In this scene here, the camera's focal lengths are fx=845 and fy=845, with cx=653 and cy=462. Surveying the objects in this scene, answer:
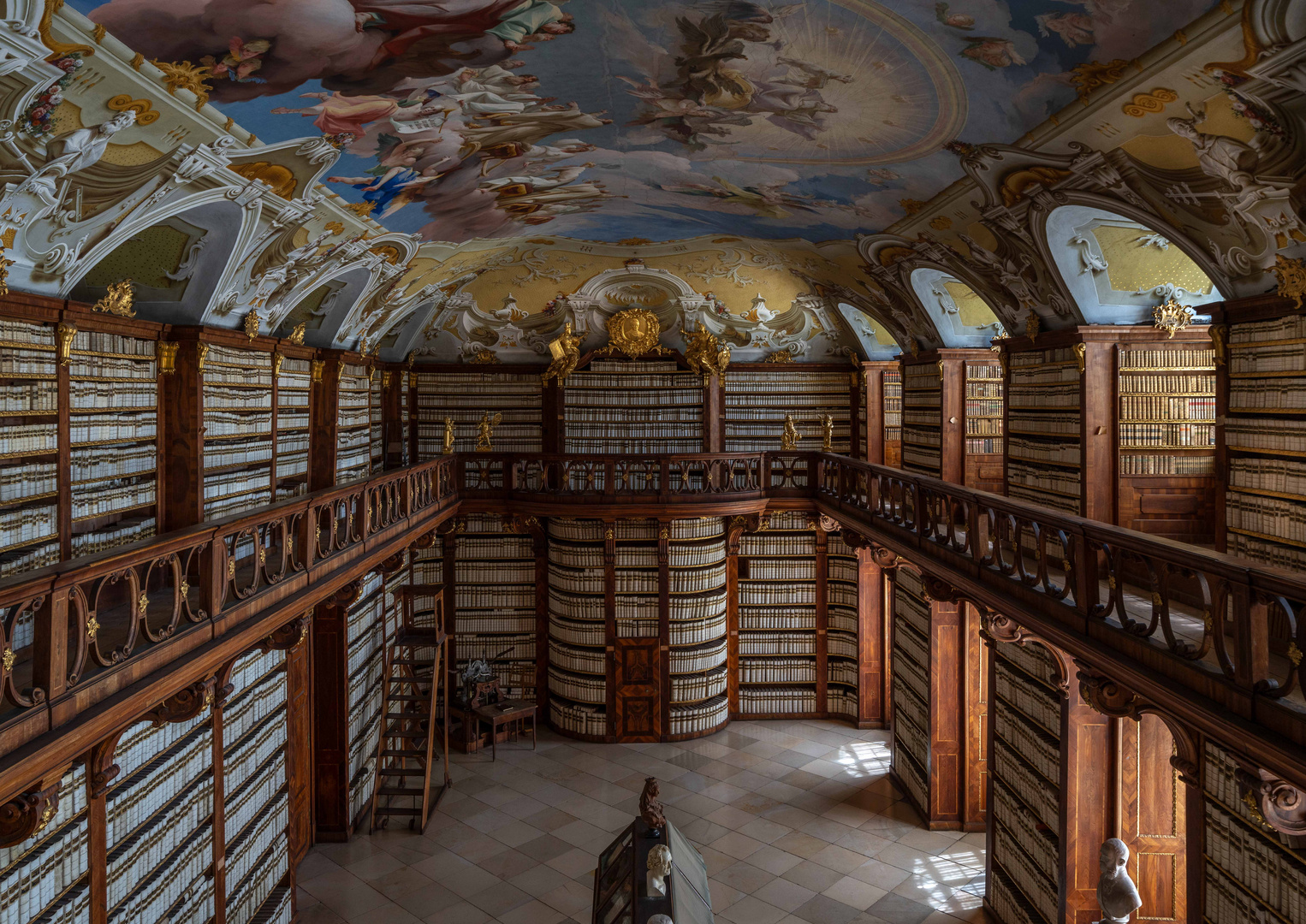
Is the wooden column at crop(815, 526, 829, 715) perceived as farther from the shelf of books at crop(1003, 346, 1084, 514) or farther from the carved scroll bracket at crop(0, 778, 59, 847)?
the carved scroll bracket at crop(0, 778, 59, 847)

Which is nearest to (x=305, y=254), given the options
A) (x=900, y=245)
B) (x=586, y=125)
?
(x=586, y=125)

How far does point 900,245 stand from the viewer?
8562mm

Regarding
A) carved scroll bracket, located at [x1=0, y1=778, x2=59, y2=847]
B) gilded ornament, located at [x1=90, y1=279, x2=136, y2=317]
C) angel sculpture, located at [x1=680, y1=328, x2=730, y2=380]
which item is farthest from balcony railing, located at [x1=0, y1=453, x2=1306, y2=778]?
angel sculpture, located at [x1=680, y1=328, x2=730, y2=380]

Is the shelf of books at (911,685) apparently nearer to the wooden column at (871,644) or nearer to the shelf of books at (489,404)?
the wooden column at (871,644)

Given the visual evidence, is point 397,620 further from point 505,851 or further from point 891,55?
point 891,55

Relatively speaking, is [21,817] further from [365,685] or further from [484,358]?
[484,358]

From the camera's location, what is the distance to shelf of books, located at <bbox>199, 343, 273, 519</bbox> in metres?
7.15

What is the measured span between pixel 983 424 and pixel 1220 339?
451 cm

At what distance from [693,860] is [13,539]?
14.8ft

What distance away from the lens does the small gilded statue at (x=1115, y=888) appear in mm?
3588

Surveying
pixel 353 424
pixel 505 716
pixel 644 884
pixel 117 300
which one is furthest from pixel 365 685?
pixel 644 884

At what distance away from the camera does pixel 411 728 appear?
10.4 m

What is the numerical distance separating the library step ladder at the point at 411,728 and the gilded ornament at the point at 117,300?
496cm

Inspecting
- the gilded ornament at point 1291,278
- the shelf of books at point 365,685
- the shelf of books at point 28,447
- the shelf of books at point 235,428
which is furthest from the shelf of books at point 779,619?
the shelf of books at point 28,447
